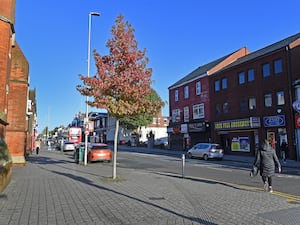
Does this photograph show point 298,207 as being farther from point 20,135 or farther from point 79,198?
point 20,135

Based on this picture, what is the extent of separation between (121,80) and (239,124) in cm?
2213

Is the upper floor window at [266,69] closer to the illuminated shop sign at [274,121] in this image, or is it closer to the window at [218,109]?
the illuminated shop sign at [274,121]

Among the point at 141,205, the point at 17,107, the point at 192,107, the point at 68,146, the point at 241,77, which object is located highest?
the point at 241,77

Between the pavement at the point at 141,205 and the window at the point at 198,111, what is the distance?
93.1 feet

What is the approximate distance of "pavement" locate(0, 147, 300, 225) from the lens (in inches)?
249

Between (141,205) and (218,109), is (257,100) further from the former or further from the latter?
(141,205)

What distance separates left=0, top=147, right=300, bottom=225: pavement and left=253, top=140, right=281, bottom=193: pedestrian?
540mm

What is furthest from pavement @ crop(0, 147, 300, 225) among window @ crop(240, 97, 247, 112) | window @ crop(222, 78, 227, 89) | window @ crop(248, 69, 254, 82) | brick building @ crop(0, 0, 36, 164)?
window @ crop(222, 78, 227, 89)

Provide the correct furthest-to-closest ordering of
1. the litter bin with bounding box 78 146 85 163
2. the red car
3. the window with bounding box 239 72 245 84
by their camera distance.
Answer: the window with bounding box 239 72 245 84 < the red car < the litter bin with bounding box 78 146 85 163

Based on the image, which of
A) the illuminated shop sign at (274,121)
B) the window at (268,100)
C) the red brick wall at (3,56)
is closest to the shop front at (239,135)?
the illuminated shop sign at (274,121)

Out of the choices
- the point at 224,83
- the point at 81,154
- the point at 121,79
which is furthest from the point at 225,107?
the point at 121,79

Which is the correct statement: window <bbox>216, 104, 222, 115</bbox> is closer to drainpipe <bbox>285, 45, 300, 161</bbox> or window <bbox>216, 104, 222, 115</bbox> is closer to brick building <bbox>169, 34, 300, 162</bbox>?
brick building <bbox>169, 34, 300, 162</bbox>

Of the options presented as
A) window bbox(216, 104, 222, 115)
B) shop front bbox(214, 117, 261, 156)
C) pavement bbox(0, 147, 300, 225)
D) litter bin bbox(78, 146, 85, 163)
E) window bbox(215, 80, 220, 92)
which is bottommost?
pavement bbox(0, 147, 300, 225)

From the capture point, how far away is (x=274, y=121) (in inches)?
1080
